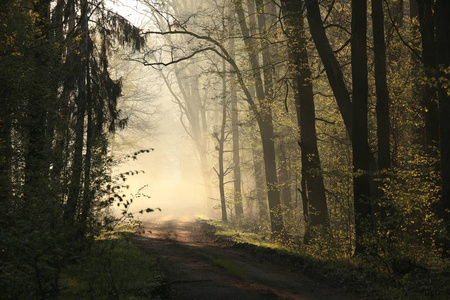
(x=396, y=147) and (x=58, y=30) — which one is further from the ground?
(x=58, y=30)

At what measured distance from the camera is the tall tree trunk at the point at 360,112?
1225cm

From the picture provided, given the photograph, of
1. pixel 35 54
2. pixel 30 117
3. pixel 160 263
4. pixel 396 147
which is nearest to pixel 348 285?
pixel 160 263

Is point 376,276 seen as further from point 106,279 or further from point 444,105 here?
point 106,279

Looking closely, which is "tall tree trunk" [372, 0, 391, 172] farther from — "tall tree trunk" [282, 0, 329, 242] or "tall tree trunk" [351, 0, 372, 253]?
"tall tree trunk" [282, 0, 329, 242]

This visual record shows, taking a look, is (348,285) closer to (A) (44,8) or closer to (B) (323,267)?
(B) (323,267)

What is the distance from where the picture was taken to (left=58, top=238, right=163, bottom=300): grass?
7.14 meters

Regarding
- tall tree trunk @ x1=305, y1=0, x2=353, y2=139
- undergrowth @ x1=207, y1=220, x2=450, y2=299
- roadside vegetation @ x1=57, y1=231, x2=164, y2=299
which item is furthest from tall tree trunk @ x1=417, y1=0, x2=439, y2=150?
roadside vegetation @ x1=57, y1=231, x2=164, y2=299

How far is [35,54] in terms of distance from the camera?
1248cm

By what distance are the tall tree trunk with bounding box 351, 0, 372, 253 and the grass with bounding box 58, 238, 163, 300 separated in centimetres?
589

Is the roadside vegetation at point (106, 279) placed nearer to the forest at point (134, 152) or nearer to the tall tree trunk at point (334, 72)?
the forest at point (134, 152)

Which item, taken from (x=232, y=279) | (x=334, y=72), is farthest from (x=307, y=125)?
(x=232, y=279)

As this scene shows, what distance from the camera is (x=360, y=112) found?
12.3m

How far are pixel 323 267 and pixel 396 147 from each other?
21.2 ft

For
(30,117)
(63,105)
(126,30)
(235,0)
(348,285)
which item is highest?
(235,0)
